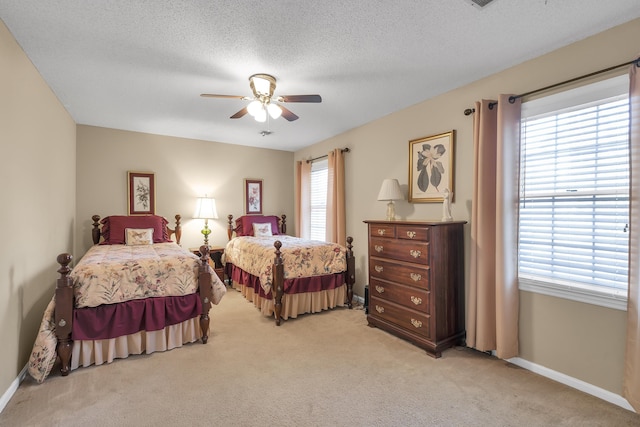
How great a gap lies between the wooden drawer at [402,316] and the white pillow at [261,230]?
2495 millimetres

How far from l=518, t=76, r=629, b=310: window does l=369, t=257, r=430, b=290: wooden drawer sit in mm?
787

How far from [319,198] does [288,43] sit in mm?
3374

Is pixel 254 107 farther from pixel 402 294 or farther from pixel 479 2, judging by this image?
pixel 402 294

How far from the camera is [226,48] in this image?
89.9 inches

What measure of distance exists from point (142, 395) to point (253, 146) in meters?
Result: 4.42

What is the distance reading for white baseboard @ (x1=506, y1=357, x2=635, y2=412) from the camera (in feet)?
6.55

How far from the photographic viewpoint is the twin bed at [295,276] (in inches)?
Answer: 138

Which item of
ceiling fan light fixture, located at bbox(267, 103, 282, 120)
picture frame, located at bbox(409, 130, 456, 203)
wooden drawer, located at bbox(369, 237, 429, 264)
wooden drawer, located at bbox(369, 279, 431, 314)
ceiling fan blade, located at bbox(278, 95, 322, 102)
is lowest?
wooden drawer, located at bbox(369, 279, 431, 314)

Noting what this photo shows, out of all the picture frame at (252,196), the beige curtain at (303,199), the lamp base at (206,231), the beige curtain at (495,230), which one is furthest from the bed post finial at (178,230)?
the beige curtain at (495,230)

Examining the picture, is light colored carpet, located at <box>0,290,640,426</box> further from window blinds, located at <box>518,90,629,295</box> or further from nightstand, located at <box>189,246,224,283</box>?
nightstand, located at <box>189,246,224,283</box>

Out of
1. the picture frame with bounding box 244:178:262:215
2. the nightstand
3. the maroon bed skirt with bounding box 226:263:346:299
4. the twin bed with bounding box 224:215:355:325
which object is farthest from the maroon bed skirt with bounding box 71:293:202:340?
the picture frame with bounding box 244:178:262:215

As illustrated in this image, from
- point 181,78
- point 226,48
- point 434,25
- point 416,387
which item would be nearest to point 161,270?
point 181,78

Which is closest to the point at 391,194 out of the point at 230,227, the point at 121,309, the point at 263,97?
the point at 263,97

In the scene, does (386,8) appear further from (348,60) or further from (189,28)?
(189,28)
